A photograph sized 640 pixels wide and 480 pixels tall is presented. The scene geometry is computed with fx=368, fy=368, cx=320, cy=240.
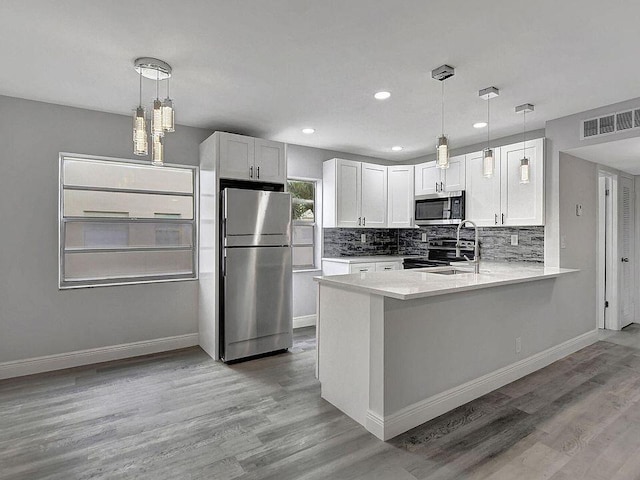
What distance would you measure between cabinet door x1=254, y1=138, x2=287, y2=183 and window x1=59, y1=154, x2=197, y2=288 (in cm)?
81

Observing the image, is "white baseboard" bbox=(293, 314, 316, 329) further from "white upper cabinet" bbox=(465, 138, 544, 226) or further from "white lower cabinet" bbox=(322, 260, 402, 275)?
"white upper cabinet" bbox=(465, 138, 544, 226)

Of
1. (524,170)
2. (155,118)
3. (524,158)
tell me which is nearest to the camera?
(155,118)

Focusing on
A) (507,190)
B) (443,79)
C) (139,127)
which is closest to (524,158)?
(507,190)

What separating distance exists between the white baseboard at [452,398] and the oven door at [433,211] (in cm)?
194

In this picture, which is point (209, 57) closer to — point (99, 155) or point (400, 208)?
point (99, 155)

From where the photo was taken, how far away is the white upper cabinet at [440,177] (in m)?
4.80

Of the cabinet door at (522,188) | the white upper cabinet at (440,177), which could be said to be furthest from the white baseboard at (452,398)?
the white upper cabinet at (440,177)

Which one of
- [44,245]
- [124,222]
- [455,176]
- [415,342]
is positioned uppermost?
[455,176]

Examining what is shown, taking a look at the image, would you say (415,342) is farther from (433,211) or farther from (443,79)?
(433,211)

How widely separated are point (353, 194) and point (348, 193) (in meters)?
0.09

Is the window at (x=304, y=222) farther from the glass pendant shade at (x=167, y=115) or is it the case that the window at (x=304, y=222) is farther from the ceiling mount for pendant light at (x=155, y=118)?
the glass pendant shade at (x=167, y=115)

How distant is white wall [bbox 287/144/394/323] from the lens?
5.01m

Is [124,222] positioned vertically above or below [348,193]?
below

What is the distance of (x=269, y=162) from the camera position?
162 inches
